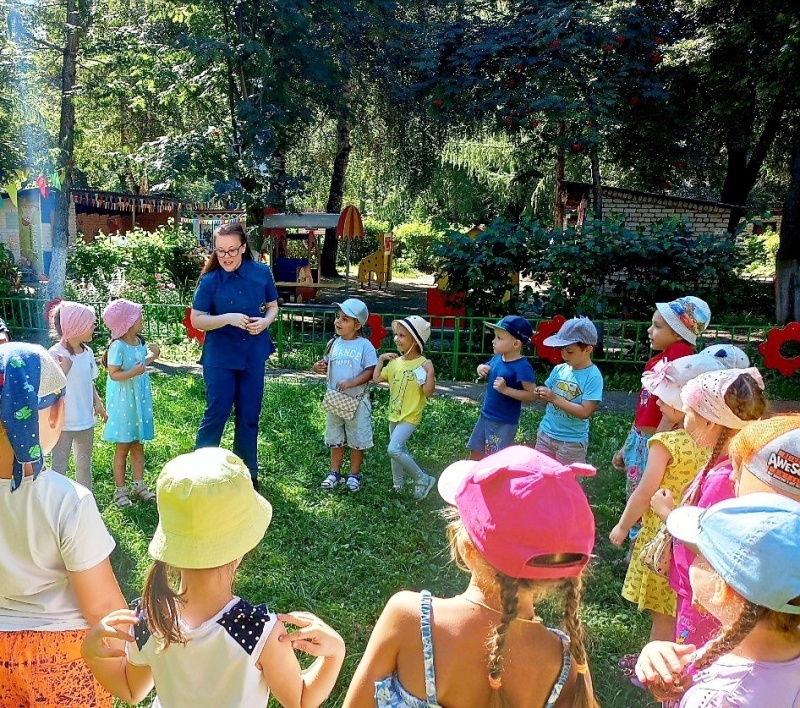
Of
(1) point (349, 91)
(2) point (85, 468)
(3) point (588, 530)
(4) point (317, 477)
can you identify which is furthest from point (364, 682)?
(1) point (349, 91)

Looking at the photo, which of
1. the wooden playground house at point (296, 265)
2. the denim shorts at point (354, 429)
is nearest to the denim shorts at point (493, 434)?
the denim shorts at point (354, 429)

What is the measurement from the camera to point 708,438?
102 inches

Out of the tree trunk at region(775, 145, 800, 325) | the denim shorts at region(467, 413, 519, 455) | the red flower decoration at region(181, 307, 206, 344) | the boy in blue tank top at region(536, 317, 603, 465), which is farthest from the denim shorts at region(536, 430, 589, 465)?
the tree trunk at region(775, 145, 800, 325)

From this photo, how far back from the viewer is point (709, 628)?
225 cm

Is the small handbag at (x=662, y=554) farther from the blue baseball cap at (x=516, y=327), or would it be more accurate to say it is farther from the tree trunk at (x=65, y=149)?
the tree trunk at (x=65, y=149)

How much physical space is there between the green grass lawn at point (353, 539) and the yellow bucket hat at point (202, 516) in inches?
64.3

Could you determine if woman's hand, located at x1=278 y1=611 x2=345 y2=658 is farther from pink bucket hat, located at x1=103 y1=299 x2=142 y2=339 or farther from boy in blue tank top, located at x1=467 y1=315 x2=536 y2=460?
pink bucket hat, located at x1=103 y1=299 x2=142 y2=339

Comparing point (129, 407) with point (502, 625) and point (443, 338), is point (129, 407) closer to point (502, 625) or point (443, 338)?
point (502, 625)

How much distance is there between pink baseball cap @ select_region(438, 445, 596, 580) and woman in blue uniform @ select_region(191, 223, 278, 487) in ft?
10.3

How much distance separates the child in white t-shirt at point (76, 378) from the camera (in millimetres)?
3949

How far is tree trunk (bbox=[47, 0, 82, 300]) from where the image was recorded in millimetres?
11031

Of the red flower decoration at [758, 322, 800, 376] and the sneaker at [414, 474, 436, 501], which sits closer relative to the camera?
the sneaker at [414, 474, 436, 501]

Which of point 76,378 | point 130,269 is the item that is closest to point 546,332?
point 76,378

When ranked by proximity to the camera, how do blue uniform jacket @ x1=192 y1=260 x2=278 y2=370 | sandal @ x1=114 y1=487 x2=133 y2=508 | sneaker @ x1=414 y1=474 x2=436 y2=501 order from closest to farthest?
blue uniform jacket @ x1=192 y1=260 x2=278 y2=370 → sandal @ x1=114 y1=487 x2=133 y2=508 → sneaker @ x1=414 y1=474 x2=436 y2=501
